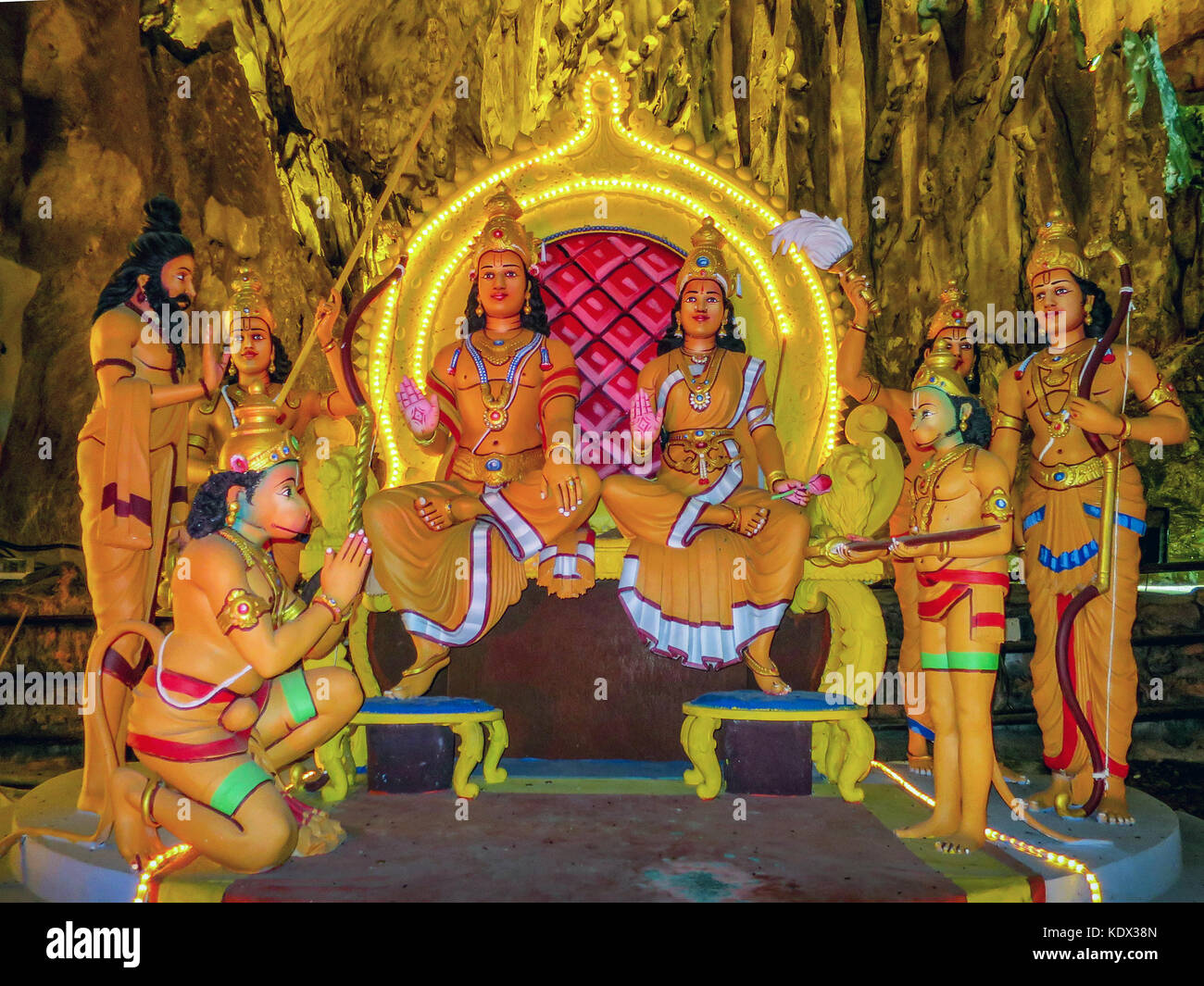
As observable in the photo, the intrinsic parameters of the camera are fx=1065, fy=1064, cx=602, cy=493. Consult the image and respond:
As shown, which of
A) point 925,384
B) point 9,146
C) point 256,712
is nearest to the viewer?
point 256,712

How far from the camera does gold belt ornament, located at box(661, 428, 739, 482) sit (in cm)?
461

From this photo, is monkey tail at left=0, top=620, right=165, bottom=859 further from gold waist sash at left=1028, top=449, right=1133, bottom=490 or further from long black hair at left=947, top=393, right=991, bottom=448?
gold waist sash at left=1028, top=449, right=1133, bottom=490

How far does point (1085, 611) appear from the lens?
415 cm

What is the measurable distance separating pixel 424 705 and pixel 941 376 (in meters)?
2.25

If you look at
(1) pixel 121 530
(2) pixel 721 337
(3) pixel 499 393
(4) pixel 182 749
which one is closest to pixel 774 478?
(2) pixel 721 337

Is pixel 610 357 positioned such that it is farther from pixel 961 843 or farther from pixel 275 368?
pixel 961 843

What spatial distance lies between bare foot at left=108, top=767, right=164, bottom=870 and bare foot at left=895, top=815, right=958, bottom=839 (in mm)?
2419

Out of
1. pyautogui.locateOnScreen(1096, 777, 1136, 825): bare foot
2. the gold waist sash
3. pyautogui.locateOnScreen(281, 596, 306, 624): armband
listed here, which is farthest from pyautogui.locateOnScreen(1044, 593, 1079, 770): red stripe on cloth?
pyautogui.locateOnScreen(281, 596, 306, 624): armband

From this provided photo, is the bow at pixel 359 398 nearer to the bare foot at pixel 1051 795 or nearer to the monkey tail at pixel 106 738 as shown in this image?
the monkey tail at pixel 106 738

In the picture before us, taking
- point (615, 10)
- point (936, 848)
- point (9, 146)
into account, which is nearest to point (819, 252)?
point (936, 848)

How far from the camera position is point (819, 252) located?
5020 millimetres

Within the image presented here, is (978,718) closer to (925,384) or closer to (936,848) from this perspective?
(936,848)

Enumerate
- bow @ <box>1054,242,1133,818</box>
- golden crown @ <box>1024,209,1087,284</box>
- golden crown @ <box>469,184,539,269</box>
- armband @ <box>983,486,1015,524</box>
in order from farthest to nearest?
1. golden crown @ <box>469,184,539,269</box>
2. golden crown @ <box>1024,209,1087,284</box>
3. bow @ <box>1054,242,1133,818</box>
4. armband @ <box>983,486,1015,524</box>

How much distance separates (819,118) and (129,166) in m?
5.96
